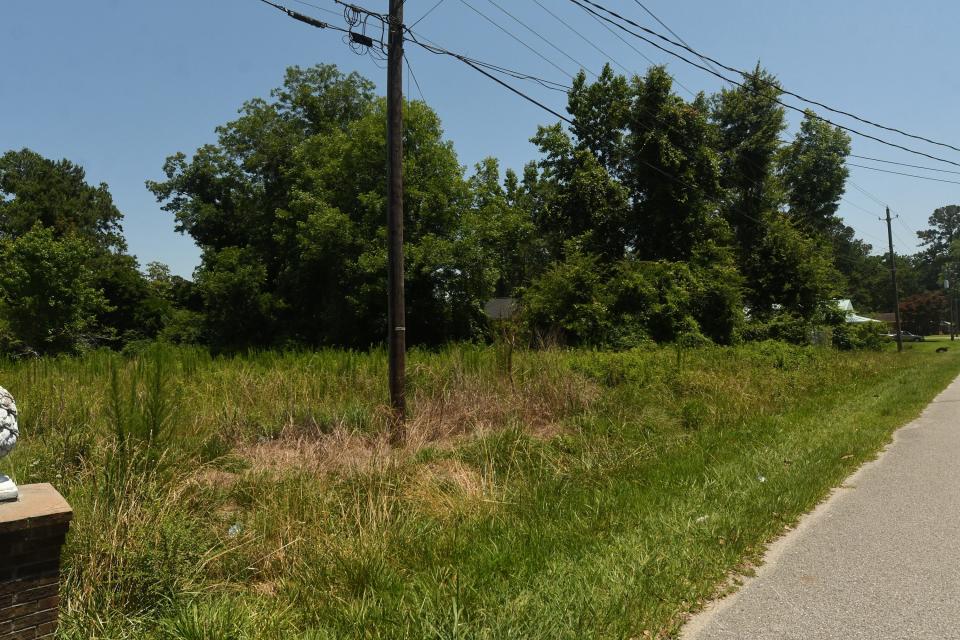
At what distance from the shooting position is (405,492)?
5.99 metres

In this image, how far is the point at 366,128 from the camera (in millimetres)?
28266

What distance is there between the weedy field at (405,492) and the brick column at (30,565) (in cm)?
49

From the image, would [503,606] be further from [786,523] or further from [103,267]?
[103,267]

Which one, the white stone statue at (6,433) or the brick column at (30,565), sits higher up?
the white stone statue at (6,433)

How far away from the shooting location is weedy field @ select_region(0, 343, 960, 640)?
354cm

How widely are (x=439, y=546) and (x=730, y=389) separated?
990 centimetres

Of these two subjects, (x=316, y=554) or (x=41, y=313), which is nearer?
(x=316, y=554)

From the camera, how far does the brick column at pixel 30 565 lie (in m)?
2.72

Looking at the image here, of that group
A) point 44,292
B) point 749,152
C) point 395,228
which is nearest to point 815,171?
point 749,152

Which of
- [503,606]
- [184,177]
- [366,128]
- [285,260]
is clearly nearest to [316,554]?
[503,606]

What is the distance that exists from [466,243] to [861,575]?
2375 centimetres

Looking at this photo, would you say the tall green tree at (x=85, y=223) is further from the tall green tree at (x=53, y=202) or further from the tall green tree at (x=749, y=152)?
the tall green tree at (x=749, y=152)

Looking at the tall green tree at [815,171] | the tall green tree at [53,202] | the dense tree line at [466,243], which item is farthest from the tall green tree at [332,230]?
the tall green tree at [815,171]

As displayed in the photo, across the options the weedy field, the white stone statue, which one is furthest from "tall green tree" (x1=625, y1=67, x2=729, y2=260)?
the white stone statue
